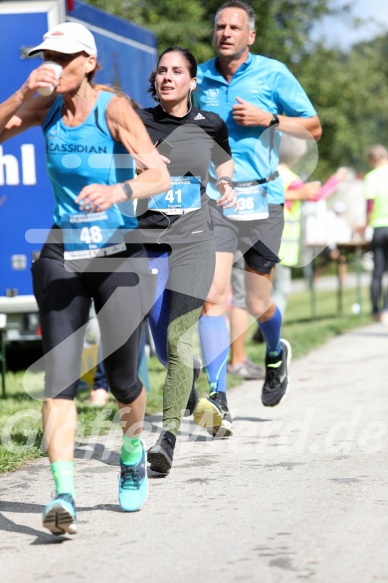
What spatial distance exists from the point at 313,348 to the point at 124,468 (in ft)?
23.9

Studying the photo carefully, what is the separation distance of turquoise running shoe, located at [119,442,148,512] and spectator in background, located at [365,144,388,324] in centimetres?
1006

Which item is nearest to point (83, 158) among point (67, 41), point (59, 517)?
point (67, 41)

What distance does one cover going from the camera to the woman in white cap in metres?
4.61

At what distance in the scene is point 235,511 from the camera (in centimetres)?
501

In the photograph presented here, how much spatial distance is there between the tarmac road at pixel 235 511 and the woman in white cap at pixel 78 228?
31 cm

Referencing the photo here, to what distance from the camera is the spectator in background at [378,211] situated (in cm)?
1464

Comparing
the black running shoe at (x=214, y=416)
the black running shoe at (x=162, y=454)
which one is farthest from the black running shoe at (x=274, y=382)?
the black running shoe at (x=162, y=454)

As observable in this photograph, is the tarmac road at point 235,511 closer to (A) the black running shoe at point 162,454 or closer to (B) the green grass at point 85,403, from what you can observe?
(A) the black running shoe at point 162,454

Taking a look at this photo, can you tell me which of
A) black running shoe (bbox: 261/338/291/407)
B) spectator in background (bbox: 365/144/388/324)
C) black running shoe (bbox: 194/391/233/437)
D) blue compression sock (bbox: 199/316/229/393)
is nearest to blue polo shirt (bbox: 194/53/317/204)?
blue compression sock (bbox: 199/316/229/393)

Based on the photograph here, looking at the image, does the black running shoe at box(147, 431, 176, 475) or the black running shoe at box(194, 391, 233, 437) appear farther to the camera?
the black running shoe at box(194, 391, 233, 437)

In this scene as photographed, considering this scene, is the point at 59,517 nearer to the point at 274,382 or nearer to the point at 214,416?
the point at 214,416

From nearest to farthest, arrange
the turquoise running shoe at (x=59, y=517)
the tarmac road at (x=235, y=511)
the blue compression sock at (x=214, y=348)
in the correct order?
the tarmac road at (x=235, y=511), the turquoise running shoe at (x=59, y=517), the blue compression sock at (x=214, y=348)

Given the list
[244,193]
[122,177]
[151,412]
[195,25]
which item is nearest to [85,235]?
[122,177]

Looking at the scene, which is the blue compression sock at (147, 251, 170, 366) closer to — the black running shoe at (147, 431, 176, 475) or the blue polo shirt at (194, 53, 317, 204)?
the black running shoe at (147, 431, 176, 475)
